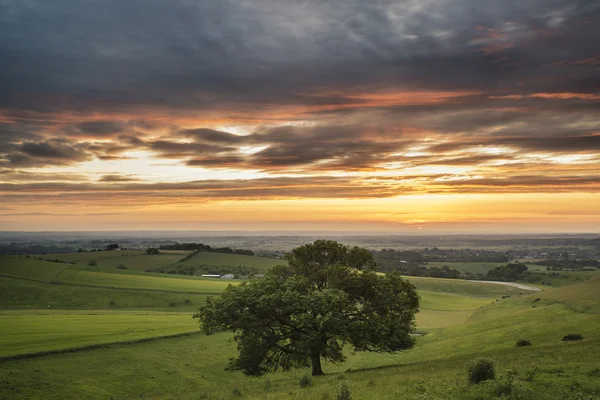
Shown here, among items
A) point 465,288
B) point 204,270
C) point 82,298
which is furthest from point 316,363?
point 204,270

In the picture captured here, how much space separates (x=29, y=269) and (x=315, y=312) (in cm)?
12161

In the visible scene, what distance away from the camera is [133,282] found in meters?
128

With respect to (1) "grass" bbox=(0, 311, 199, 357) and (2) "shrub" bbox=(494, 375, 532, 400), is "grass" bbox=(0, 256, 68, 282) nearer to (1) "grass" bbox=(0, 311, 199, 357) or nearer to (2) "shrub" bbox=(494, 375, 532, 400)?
(1) "grass" bbox=(0, 311, 199, 357)

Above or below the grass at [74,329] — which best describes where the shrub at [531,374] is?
above

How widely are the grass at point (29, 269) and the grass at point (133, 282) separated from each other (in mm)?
3475

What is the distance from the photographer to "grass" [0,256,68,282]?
387 ft

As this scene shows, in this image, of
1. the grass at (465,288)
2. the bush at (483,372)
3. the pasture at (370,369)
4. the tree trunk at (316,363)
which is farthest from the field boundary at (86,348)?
the grass at (465,288)

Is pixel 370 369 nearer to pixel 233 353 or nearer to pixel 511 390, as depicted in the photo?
pixel 511 390

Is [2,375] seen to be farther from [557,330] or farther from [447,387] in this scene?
[557,330]

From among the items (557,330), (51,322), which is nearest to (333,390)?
(557,330)

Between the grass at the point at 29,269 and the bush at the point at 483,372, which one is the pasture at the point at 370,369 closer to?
the bush at the point at 483,372

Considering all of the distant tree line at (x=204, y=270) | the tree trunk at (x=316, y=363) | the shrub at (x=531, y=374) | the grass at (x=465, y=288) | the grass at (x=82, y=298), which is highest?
the shrub at (x=531, y=374)

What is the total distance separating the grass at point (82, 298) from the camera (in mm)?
94438

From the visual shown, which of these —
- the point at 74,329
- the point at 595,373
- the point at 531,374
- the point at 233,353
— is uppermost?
the point at 595,373
